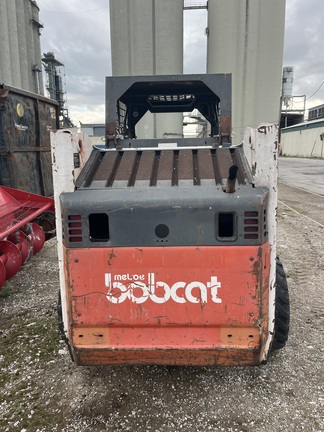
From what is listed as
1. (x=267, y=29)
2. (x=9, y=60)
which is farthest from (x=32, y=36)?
(x=267, y=29)

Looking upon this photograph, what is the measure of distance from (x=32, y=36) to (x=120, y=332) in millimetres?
27594

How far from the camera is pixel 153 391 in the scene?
2.50 meters

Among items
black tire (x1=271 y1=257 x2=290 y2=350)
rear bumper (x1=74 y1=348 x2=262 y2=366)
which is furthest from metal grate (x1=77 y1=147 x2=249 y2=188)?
rear bumper (x1=74 y1=348 x2=262 y2=366)

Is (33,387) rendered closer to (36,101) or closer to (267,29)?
(36,101)

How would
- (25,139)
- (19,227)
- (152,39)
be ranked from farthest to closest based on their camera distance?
(152,39), (25,139), (19,227)

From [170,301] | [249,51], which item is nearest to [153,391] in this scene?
[170,301]

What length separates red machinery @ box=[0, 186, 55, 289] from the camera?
395cm

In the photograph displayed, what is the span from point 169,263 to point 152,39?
18015mm

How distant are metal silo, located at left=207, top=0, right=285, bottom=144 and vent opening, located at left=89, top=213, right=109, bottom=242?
16935 millimetres

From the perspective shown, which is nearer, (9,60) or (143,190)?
(143,190)

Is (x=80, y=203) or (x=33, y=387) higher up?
(x=80, y=203)

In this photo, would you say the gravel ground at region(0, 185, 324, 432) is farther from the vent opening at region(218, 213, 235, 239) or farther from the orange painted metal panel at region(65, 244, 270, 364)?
the vent opening at region(218, 213, 235, 239)

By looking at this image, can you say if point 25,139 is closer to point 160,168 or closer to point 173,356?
point 160,168

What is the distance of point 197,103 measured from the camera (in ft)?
14.1
